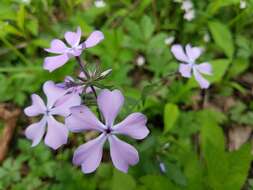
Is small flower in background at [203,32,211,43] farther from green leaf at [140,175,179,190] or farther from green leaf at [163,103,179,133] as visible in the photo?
green leaf at [140,175,179,190]

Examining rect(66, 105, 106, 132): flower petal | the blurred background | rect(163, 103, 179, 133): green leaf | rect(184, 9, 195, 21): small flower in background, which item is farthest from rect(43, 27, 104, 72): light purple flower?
rect(184, 9, 195, 21): small flower in background

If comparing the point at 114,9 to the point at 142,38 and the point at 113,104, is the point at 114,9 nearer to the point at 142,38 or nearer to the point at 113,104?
the point at 142,38

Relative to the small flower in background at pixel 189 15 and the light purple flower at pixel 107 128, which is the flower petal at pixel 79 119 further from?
the small flower in background at pixel 189 15

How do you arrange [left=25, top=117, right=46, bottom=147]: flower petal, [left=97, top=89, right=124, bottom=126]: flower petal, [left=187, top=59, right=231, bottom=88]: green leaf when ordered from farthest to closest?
1. [left=187, top=59, right=231, bottom=88]: green leaf
2. [left=25, top=117, right=46, bottom=147]: flower petal
3. [left=97, top=89, right=124, bottom=126]: flower petal

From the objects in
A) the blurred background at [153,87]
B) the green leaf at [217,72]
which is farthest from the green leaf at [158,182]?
the green leaf at [217,72]

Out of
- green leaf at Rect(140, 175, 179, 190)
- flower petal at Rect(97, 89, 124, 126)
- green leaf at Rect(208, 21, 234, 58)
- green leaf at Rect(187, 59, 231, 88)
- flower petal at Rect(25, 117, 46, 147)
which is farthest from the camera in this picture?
green leaf at Rect(208, 21, 234, 58)

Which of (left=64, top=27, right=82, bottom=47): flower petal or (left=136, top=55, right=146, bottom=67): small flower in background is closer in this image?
(left=64, top=27, right=82, bottom=47): flower petal

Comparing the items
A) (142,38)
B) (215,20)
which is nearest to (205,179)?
(142,38)
